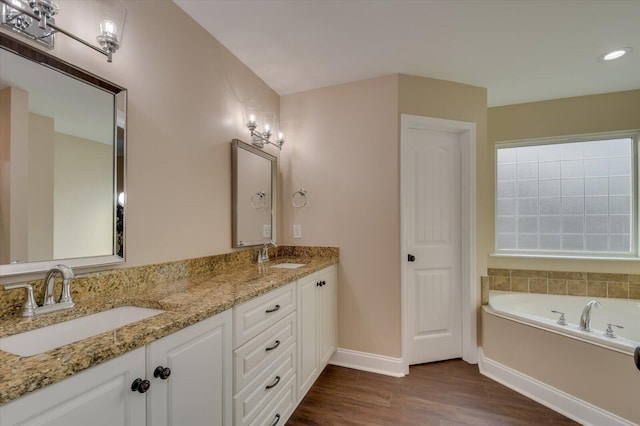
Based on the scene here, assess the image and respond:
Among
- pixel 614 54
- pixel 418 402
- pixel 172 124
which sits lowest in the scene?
pixel 418 402

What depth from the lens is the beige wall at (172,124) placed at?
51.9 inches

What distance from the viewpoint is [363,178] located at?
243 centimetres

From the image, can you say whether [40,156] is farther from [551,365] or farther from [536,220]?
[536,220]

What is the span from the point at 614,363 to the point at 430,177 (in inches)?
66.0

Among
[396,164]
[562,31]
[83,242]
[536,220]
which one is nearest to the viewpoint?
[83,242]

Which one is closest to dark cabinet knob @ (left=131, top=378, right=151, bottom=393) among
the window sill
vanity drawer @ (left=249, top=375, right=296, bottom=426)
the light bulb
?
vanity drawer @ (left=249, top=375, right=296, bottom=426)

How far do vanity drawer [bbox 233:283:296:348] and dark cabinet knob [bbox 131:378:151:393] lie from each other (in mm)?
409

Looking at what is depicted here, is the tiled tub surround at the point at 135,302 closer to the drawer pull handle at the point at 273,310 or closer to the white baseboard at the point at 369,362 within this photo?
the drawer pull handle at the point at 273,310

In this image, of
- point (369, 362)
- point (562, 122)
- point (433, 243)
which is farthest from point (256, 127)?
point (562, 122)

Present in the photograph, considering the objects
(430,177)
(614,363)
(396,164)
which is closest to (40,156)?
(396,164)

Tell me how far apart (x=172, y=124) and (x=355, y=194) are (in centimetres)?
149

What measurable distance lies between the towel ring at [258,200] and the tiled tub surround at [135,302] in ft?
1.37

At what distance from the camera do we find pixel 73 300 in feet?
3.53

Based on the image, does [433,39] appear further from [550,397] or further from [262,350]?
[550,397]
